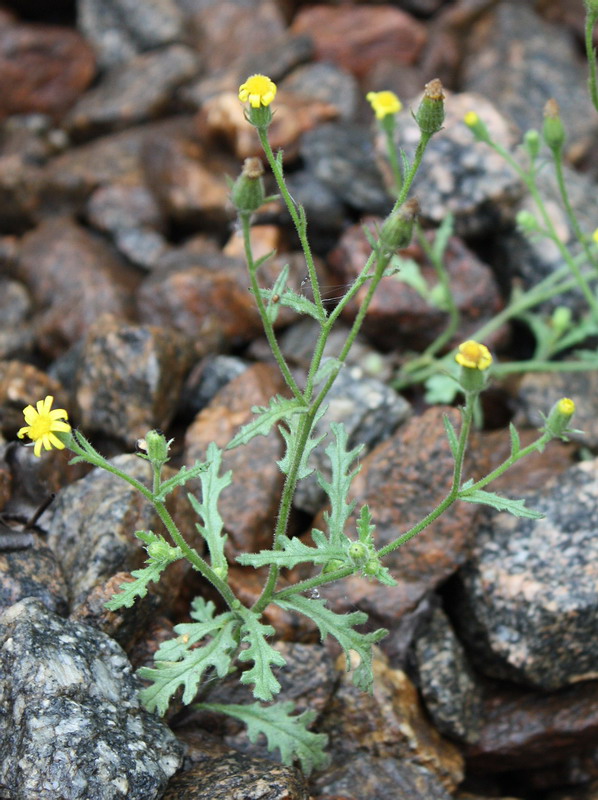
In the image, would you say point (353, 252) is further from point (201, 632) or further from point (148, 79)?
Answer: point (201, 632)

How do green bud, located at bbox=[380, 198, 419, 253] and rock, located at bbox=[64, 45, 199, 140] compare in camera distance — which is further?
rock, located at bbox=[64, 45, 199, 140]

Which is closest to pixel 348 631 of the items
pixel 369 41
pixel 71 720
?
pixel 71 720

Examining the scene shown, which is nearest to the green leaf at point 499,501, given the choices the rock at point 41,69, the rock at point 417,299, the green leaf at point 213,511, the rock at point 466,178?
the green leaf at point 213,511

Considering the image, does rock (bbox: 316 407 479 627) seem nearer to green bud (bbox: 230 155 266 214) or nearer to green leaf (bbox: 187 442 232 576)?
green leaf (bbox: 187 442 232 576)

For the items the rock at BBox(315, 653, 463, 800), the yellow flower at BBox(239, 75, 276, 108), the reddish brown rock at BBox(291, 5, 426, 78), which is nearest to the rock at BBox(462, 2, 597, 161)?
the reddish brown rock at BBox(291, 5, 426, 78)

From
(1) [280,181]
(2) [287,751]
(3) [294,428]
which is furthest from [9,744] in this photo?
(1) [280,181]

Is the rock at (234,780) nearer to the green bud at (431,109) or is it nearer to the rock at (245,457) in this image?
the rock at (245,457)

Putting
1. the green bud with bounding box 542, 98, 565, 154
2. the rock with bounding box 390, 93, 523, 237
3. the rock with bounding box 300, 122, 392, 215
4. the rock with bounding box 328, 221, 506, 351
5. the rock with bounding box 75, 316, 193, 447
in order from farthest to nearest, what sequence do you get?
the rock with bounding box 300, 122, 392, 215 < the rock with bounding box 390, 93, 523, 237 < the rock with bounding box 328, 221, 506, 351 < the rock with bounding box 75, 316, 193, 447 < the green bud with bounding box 542, 98, 565, 154

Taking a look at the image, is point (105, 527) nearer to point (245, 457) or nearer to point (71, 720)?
point (71, 720)
